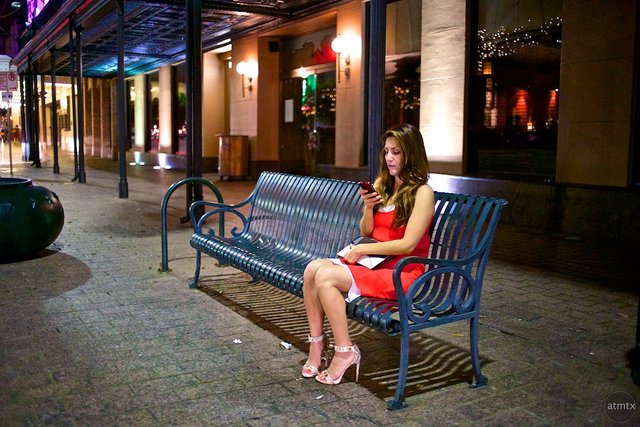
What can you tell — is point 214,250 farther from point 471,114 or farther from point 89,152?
point 89,152

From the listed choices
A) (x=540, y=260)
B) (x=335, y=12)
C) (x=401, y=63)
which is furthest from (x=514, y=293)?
(x=335, y=12)

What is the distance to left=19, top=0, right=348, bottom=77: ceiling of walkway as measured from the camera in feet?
47.4

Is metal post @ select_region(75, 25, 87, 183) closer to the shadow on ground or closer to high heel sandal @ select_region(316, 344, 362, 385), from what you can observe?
the shadow on ground

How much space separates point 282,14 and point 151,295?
33.9ft

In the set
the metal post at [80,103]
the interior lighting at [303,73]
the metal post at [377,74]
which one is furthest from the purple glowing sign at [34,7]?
the metal post at [377,74]

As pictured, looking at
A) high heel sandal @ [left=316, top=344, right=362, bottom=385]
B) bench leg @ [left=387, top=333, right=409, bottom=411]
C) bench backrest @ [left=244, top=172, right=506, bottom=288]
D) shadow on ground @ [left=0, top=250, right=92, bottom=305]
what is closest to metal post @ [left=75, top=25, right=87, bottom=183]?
shadow on ground @ [left=0, top=250, right=92, bottom=305]

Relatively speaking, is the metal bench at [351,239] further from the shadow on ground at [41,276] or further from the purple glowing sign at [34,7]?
the purple glowing sign at [34,7]

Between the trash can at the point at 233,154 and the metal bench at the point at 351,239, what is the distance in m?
11.6

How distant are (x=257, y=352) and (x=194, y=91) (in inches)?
245

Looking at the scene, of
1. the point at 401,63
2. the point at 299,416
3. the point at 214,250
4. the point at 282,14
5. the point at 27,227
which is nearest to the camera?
the point at 299,416

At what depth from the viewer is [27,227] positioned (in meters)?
7.31

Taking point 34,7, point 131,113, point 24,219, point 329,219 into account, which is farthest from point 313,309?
point 131,113

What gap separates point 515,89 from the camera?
10.9m

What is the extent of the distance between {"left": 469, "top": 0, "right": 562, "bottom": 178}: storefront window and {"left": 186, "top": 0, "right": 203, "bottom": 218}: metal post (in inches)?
184
